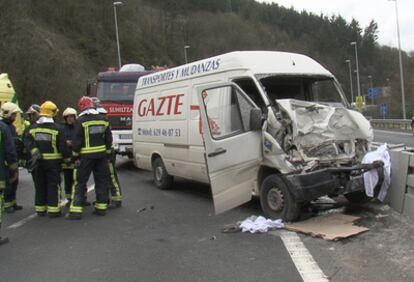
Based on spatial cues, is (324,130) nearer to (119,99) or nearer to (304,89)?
(304,89)

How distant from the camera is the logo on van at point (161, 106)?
9.47 m

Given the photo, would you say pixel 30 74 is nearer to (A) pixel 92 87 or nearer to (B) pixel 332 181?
(A) pixel 92 87

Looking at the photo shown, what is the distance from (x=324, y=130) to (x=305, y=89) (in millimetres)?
1610

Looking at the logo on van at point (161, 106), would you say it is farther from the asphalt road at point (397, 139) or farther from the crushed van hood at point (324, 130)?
the asphalt road at point (397, 139)

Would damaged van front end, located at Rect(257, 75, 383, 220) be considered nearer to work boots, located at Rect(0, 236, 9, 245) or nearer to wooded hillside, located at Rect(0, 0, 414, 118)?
work boots, located at Rect(0, 236, 9, 245)

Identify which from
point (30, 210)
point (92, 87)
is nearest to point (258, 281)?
point (30, 210)

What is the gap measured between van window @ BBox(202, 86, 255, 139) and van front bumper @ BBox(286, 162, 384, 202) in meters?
1.03

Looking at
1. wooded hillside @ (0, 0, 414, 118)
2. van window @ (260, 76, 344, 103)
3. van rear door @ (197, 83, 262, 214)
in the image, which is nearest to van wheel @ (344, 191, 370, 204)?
van window @ (260, 76, 344, 103)

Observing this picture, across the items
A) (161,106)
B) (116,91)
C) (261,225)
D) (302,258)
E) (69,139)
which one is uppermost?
(116,91)

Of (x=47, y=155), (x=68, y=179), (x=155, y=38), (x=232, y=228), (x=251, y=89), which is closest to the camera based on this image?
(x=232, y=228)

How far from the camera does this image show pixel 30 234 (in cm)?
705

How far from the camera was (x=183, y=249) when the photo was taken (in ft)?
19.6

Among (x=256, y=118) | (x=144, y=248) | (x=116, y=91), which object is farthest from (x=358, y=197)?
(x=116, y=91)

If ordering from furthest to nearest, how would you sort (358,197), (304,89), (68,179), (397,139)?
(397,139)
(68,179)
(304,89)
(358,197)
